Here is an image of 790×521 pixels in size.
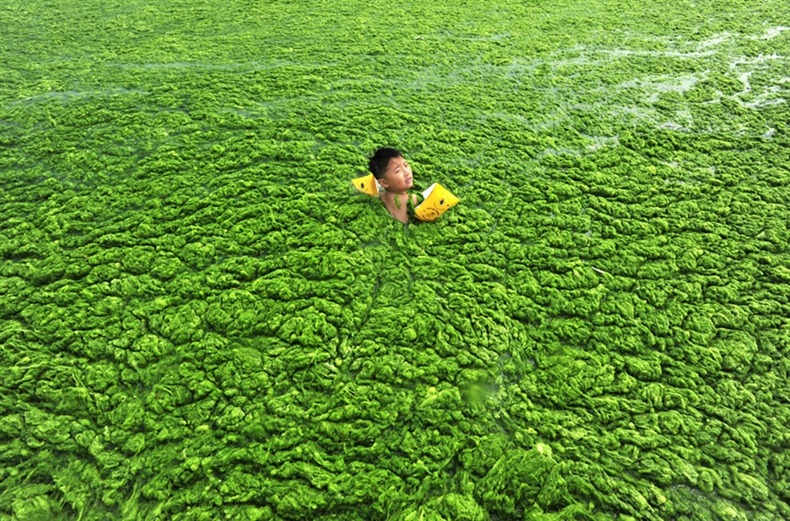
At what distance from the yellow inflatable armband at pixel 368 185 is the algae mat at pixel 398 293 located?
0.11 meters

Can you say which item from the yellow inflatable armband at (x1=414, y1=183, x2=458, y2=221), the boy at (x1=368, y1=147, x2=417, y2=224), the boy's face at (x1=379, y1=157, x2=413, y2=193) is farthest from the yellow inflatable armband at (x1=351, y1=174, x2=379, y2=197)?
the yellow inflatable armband at (x1=414, y1=183, x2=458, y2=221)

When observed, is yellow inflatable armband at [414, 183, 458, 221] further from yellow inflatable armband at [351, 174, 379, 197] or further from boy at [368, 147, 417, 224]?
yellow inflatable armband at [351, 174, 379, 197]

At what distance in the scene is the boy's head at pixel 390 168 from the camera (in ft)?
7.38

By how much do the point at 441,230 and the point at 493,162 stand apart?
0.88 m

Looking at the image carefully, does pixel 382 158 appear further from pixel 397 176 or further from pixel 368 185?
pixel 368 185

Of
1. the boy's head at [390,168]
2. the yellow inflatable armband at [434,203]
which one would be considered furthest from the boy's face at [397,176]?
the yellow inflatable armband at [434,203]

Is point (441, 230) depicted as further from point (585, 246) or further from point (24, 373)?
point (24, 373)

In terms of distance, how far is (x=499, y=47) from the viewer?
4430 millimetres

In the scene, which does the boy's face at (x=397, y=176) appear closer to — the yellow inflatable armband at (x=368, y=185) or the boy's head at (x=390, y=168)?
the boy's head at (x=390, y=168)

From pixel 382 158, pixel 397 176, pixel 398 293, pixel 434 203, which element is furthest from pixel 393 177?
pixel 398 293

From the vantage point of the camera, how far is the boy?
225 cm

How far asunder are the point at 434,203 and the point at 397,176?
11.7 inches

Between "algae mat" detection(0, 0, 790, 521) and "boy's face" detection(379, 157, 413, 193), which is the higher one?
"boy's face" detection(379, 157, 413, 193)

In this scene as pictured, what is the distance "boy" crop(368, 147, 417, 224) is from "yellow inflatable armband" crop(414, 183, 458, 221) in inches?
4.1
